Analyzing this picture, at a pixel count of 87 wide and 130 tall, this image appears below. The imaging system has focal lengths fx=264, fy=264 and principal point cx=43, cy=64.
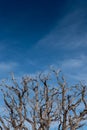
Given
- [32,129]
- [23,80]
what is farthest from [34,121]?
[23,80]

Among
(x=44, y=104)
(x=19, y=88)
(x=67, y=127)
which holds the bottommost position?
(x=67, y=127)

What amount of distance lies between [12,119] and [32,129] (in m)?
1.61

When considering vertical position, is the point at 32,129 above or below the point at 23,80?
below

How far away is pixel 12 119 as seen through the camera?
1583 centimetres

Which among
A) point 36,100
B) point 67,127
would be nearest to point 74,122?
point 67,127

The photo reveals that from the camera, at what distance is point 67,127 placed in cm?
1485

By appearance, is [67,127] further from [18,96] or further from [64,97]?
[18,96]

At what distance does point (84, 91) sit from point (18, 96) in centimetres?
397

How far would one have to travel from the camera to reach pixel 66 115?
596 inches

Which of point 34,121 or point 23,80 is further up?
point 23,80

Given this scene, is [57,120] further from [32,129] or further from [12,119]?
[12,119]

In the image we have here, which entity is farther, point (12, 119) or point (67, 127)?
point (12, 119)

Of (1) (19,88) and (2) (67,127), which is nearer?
(2) (67,127)

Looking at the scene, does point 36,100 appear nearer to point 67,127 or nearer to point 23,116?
point 23,116
